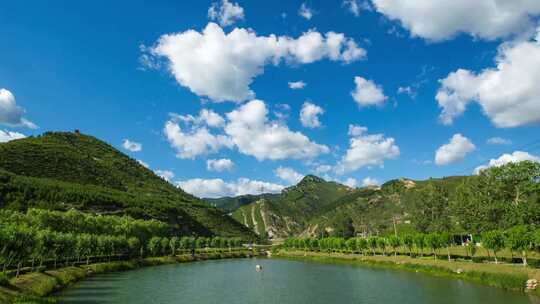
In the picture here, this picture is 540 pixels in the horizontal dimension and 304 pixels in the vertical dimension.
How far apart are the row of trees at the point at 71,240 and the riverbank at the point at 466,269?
73906 mm

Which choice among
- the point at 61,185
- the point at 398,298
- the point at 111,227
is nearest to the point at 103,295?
the point at 398,298

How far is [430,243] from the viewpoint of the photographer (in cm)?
10069

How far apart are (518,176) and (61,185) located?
19820cm

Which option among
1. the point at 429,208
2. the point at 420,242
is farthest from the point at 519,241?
the point at 429,208

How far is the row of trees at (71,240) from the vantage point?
219 feet

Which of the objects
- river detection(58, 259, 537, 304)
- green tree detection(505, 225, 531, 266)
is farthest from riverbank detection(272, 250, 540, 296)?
green tree detection(505, 225, 531, 266)

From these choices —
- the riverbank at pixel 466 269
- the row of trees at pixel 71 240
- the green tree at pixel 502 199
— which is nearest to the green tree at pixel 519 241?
the riverbank at pixel 466 269

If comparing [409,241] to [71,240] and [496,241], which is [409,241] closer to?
[496,241]

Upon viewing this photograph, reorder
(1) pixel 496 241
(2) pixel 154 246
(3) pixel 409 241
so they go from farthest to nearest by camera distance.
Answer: (2) pixel 154 246, (3) pixel 409 241, (1) pixel 496 241

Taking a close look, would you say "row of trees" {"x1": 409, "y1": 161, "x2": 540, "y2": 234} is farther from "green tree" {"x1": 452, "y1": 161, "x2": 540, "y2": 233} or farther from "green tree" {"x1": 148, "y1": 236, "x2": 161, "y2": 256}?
"green tree" {"x1": 148, "y1": 236, "x2": 161, "y2": 256}

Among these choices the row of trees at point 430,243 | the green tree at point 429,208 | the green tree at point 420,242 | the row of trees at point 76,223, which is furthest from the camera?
the green tree at point 429,208

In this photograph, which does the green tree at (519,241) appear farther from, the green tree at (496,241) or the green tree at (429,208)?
the green tree at (429,208)

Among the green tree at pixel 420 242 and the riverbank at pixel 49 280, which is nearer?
the riverbank at pixel 49 280

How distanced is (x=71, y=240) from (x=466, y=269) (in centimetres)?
8602
